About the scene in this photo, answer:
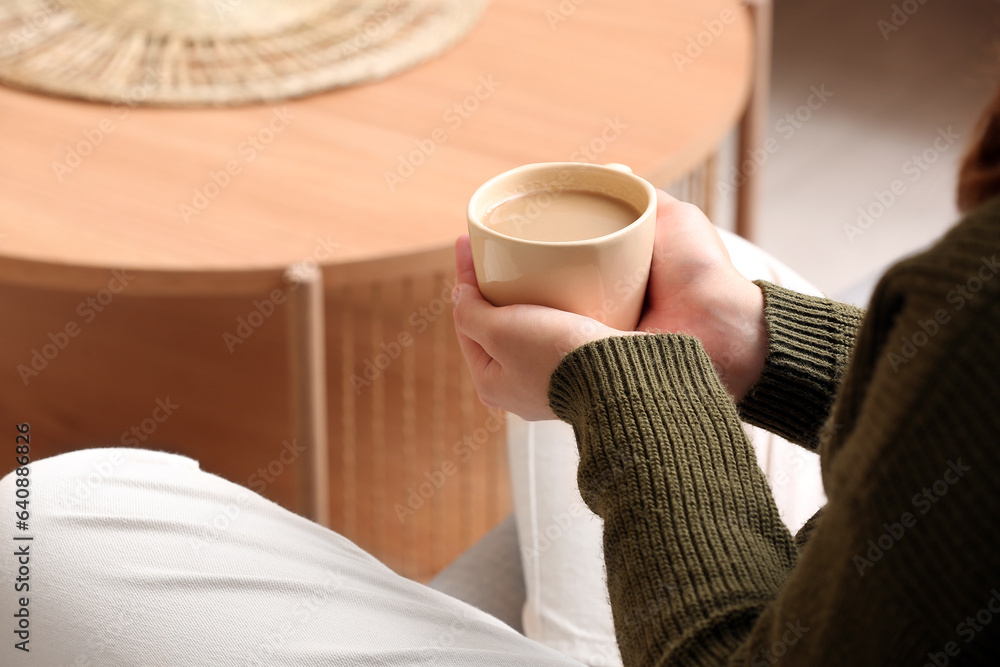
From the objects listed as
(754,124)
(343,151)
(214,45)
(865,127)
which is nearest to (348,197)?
(343,151)

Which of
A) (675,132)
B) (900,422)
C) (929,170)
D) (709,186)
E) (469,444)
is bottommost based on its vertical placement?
(469,444)

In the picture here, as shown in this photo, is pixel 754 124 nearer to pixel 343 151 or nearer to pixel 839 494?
pixel 343 151

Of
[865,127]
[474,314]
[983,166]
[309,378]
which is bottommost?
[865,127]

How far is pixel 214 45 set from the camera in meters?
1.25

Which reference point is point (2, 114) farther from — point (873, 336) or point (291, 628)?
point (873, 336)

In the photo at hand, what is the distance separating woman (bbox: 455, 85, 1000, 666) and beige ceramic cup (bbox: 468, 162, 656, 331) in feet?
0.05

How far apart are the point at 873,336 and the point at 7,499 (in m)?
0.49

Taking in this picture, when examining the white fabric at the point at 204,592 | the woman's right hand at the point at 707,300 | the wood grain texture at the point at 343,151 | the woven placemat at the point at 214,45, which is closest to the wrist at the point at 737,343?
the woman's right hand at the point at 707,300

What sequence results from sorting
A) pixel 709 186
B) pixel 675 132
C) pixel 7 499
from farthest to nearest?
1. pixel 709 186
2. pixel 675 132
3. pixel 7 499

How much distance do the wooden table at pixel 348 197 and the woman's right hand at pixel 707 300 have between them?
1.02ft

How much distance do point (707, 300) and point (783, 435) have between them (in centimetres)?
10

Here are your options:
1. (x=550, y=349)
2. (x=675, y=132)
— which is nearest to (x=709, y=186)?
(x=675, y=132)

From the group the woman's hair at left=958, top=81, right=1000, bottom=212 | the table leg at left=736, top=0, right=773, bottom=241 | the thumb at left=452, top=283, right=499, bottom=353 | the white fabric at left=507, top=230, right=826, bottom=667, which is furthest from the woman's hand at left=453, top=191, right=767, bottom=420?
the table leg at left=736, top=0, right=773, bottom=241

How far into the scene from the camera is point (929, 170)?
1.91 metres
